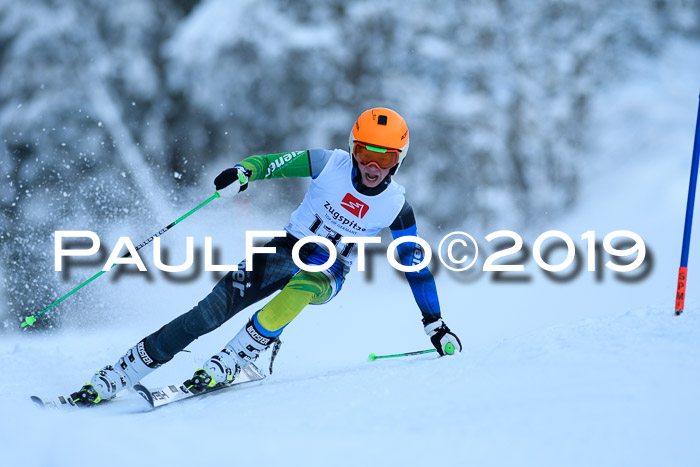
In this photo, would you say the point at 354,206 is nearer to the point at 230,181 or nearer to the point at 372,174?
the point at 372,174

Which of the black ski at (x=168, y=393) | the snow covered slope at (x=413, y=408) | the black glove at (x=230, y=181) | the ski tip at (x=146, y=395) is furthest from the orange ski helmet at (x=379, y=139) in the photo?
the ski tip at (x=146, y=395)

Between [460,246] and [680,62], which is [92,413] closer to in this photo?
[460,246]

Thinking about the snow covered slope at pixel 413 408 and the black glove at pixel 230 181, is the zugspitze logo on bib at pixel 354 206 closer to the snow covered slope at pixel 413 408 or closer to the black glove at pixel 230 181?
the black glove at pixel 230 181

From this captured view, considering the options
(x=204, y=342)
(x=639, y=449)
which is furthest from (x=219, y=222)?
(x=639, y=449)

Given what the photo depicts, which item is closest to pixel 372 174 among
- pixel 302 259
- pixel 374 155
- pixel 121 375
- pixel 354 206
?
pixel 374 155

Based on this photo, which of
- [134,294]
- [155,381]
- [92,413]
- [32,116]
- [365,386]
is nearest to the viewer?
[365,386]

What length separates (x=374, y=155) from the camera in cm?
332

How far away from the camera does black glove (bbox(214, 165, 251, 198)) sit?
3.38 metres

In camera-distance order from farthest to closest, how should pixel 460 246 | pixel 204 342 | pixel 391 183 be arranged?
pixel 460 246 → pixel 204 342 → pixel 391 183

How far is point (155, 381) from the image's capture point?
4.28 metres

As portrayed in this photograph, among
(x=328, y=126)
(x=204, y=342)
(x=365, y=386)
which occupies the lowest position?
(x=204, y=342)

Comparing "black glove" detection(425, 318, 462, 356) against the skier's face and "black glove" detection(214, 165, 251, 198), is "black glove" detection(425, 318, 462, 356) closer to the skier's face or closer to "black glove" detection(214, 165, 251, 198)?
the skier's face

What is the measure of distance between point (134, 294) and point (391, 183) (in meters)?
4.72

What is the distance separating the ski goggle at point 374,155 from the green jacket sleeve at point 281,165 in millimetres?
317
